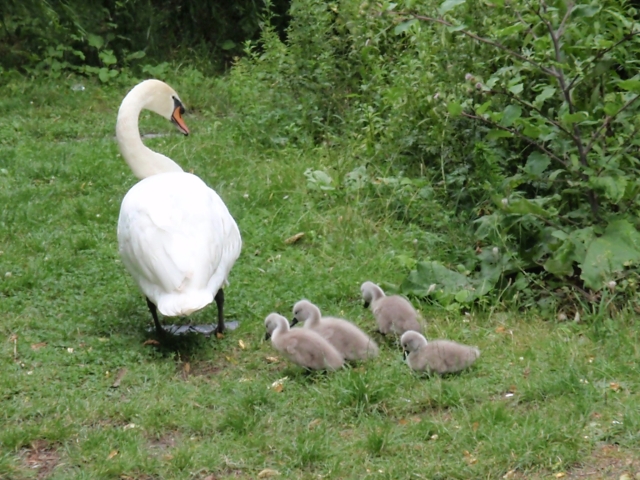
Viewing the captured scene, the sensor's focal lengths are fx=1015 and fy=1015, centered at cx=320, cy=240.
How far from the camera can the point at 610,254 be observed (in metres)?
6.26

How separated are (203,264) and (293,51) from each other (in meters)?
5.11

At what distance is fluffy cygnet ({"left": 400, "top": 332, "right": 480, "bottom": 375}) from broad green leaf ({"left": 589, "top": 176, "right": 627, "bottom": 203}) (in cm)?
139

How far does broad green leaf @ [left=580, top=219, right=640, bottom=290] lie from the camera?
6238mm

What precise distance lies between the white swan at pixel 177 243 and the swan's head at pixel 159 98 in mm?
1255

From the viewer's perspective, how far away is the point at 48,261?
24.6 feet

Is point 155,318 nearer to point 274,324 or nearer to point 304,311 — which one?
point 274,324

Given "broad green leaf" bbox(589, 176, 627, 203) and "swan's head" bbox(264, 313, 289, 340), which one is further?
"broad green leaf" bbox(589, 176, 627, 203)

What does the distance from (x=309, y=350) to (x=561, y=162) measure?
213 cm

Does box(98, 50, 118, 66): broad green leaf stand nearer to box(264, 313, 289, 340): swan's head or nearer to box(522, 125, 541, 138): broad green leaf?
box(264, 313, 289, 340): swan's head

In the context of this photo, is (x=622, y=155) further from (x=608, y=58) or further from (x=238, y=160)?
(x=238, y=160)

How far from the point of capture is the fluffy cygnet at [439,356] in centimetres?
552

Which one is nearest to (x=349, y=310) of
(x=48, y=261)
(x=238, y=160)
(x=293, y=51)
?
(x=48, y=261)

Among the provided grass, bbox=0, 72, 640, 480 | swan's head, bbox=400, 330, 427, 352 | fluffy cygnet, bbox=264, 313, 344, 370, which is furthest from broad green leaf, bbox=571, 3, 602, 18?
fluffy cygnet, bbox=264, 313, 344, 370

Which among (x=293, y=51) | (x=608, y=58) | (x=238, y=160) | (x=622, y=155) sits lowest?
(x=238, y=160)
